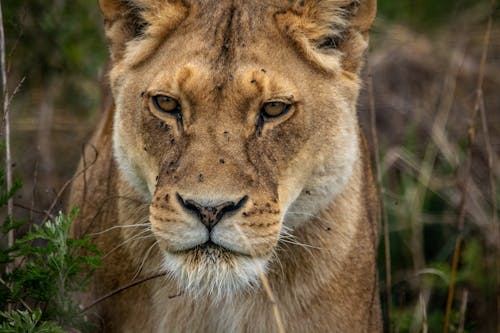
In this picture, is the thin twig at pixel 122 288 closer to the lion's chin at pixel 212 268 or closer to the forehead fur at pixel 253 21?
the lion's chin at pixel 212 268

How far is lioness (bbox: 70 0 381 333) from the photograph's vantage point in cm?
363

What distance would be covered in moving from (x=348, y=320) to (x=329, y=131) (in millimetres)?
911

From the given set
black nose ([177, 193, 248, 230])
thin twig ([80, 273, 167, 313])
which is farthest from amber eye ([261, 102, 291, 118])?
thin twig ([80, 273, 167, 313])

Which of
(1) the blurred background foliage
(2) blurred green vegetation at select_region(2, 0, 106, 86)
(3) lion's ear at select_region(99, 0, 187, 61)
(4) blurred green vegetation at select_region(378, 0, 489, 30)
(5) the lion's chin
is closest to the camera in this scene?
(5) the lion's chin

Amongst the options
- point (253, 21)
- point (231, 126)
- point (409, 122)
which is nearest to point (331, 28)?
point (253, 21)

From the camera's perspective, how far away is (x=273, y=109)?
389cm

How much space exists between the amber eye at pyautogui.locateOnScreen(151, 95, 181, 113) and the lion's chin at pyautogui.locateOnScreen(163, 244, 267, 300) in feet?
2.05

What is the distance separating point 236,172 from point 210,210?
0.25m

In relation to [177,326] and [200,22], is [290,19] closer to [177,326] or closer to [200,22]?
[200,22]

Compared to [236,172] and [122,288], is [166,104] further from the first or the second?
[122,288]

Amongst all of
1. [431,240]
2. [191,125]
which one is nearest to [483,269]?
[431,240]

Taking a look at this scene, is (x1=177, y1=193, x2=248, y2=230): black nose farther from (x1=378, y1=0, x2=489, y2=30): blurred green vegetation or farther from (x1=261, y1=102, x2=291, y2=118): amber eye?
(x1=378, y1=0, x2=489, y2=30): blurred green vegetation

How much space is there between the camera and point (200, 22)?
4234 mm

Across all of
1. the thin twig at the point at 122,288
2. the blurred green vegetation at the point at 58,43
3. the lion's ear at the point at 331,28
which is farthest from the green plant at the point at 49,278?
the blurred green vegetation at the point at 58,43
